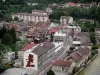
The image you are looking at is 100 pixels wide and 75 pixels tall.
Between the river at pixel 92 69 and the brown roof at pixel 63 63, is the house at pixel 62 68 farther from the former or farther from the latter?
the river at pixel 92 69

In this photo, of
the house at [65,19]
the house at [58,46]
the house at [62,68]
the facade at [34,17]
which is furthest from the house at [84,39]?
the facade at [34,17]

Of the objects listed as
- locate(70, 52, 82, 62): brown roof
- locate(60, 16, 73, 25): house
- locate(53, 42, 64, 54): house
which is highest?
locate(70, 52, 82, 62): brown roof

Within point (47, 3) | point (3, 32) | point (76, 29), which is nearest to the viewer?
point (3, 32)

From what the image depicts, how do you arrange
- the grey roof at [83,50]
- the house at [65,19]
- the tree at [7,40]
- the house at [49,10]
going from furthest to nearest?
the house at [49,10] < the house at [65,19] < the tree at [7,40] < the grey roof at [83,50]

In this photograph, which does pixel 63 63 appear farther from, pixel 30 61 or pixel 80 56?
pixel 80 56

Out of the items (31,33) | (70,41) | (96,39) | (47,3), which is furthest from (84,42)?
(47,3)

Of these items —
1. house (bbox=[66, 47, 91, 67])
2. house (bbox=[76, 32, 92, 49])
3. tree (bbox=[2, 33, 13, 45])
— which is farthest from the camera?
house (bbox=[76, 32, 92, 49])

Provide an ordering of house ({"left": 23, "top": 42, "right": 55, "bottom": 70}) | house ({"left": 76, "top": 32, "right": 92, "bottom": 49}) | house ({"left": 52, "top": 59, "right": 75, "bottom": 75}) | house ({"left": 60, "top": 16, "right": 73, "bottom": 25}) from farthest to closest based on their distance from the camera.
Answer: house ({"left": 60, "top": 16, "right": 73, "bottom": 25}) → house ({"left": 76, "top": 32, "right": 92, "bottom": 49}) → house ({"left": 23, "top": 42, "right": 55, "bottom": 70}) → house ({"left": 52, "top": 59, "right": 75, "bottom": 75})

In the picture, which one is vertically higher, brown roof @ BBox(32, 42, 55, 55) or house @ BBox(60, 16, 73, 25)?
brown roof @ BBox(32, 42, 55, 55)

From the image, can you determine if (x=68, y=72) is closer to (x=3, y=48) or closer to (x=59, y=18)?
(x=3, y=48)

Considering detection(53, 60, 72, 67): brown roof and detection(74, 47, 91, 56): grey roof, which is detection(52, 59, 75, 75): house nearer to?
detection(53, 60, 72, 67): brown roof

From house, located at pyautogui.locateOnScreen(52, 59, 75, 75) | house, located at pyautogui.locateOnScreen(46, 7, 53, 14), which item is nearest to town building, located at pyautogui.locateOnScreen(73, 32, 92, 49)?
house, located at pyautogui.locateOnScreen(52, 59, 75, 75)
